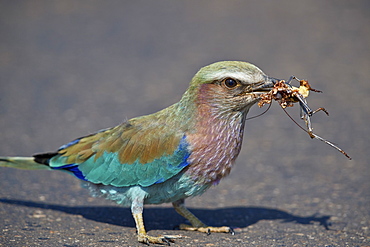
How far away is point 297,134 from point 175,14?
701 centimetres

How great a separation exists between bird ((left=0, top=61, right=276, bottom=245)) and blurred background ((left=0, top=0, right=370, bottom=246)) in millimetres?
452

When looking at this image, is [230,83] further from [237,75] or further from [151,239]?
[151,239]

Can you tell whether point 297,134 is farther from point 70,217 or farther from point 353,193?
point 70,217

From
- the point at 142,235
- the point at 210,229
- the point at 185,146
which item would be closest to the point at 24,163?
the point at 142,235

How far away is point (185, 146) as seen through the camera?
15.7 feet

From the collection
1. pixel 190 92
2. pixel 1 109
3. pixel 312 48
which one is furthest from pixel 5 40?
pixel 190 92

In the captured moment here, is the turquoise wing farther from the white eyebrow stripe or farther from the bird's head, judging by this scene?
the white eyebrow stripe

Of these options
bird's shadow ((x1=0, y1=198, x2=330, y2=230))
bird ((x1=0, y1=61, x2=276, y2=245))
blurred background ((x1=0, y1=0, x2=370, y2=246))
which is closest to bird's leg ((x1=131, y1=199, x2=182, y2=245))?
bird ((x1=0, y1=61, x2=276, y2=245))

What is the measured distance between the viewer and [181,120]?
4.90 m

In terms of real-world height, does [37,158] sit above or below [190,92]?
below

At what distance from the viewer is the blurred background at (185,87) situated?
5.71 metres

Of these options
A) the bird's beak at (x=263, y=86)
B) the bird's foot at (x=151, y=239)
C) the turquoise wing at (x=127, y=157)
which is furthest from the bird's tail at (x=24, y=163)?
the bird's beak at (x=263, y=86)

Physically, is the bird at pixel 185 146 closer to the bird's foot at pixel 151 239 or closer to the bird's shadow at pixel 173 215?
the bird's foot at pixel 151 239

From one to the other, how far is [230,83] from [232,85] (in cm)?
3
